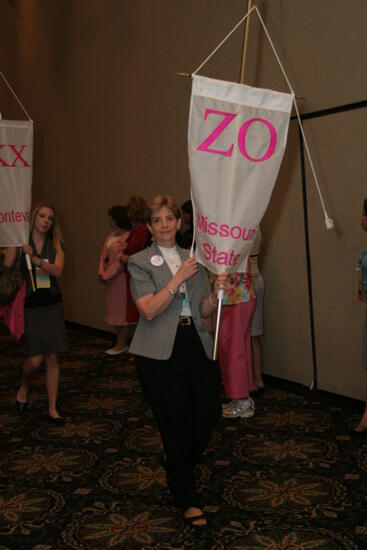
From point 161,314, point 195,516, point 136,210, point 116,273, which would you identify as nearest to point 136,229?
point 136,210

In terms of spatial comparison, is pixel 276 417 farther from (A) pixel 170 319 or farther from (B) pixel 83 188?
(B) pixel 83 188

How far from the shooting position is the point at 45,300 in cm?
454

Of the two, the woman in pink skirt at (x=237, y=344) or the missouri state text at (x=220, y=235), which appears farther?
the woman in pink skirt at (x=237, y=344)

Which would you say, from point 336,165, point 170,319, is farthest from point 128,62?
point 170,319

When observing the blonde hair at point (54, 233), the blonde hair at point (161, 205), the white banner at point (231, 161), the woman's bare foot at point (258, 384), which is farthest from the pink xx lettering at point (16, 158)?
the woman's bare foot at point (258, 384)

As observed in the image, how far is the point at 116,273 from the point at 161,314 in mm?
3550

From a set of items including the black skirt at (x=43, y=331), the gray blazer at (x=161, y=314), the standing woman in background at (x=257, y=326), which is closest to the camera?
the gray blazer at (x=161, y=314)

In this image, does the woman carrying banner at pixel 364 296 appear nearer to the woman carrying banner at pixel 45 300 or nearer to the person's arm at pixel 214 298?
the person's arm at pixel 214 298

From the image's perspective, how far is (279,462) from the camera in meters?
3.74

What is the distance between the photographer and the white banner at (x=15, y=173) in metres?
4.61

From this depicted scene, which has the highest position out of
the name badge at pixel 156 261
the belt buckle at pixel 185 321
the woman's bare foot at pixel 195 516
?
the name badge at pixel 156 261

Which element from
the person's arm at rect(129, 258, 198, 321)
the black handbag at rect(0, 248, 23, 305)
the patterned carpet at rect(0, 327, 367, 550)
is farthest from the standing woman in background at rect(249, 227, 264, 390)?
the person's arm at rect(129, 258, 198, 321)

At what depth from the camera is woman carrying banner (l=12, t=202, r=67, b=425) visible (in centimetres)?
450

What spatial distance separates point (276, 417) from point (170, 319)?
1.83 metres
